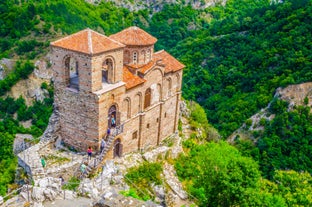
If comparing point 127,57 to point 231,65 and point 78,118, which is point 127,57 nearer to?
point 78,118

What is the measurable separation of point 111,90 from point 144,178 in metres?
7.23

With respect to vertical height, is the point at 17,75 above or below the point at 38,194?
below

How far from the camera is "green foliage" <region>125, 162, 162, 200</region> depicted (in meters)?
28.1

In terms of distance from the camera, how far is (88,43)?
26.5 meters

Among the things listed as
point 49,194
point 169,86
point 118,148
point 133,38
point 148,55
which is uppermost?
point 133,38

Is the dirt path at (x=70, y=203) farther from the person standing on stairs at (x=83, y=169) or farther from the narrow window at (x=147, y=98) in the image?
the narrow window at (x=147, y=98)

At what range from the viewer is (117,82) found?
29.0m

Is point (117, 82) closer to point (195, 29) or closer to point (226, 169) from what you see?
point (226, 169)

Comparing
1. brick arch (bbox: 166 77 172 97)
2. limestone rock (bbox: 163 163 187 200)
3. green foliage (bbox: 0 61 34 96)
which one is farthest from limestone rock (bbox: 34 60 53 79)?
limestone rock (bbox: 163 163 187 200)

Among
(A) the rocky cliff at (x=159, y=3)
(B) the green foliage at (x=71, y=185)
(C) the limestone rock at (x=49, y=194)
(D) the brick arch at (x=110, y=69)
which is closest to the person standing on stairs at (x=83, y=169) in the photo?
(B) the green foliage at (x=71, y=185)

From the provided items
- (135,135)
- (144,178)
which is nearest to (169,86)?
(135,135)

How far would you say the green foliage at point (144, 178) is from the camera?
28.1m

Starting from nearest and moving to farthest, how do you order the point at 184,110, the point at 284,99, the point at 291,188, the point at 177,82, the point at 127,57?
the point at 291,188 < the point at 127,57 < the point at 177,82 < the point at 184,110 < the point at 284,99

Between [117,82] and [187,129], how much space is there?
44.0 ft
